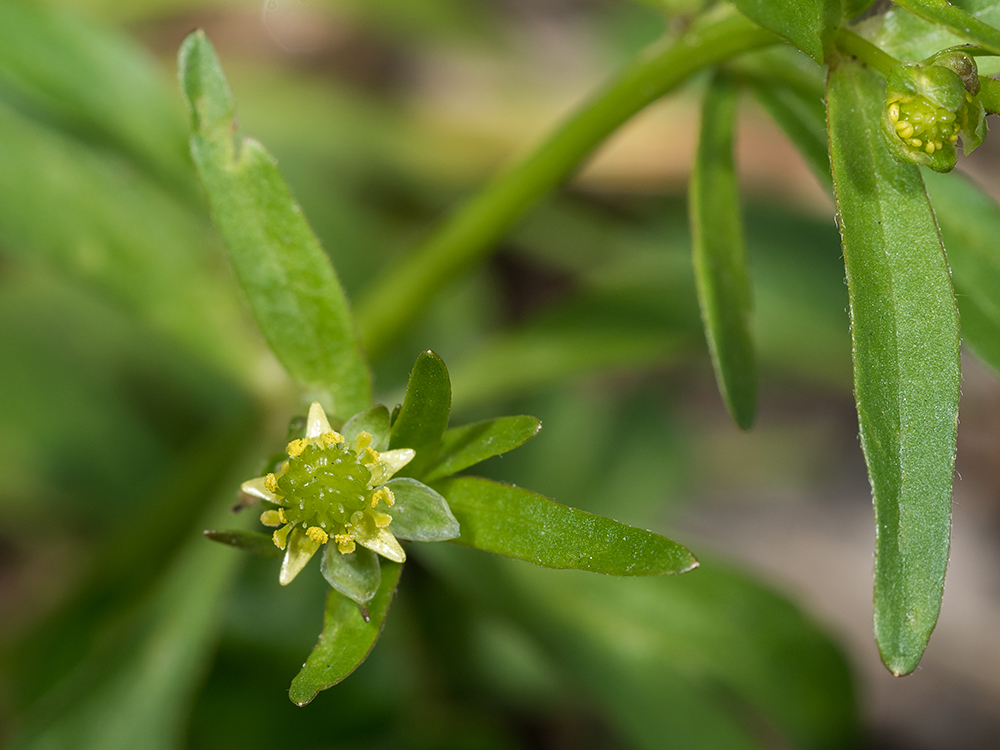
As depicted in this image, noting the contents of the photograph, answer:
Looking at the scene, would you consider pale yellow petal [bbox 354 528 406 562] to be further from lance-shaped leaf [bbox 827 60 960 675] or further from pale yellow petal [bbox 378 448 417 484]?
lance-shaped leaf [bbox 827 60 960 675]

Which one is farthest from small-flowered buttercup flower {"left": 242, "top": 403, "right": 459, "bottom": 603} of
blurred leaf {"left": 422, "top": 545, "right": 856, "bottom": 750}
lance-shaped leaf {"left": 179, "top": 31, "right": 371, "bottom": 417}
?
blurred leaf {"left": 422, "top": 545, "right": 856, "bottom": 750}

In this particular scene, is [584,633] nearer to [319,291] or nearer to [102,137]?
[319,291]

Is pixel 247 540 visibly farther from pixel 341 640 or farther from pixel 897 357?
pixel 897 357

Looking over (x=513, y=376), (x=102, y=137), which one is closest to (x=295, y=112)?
(x=102, y=137)

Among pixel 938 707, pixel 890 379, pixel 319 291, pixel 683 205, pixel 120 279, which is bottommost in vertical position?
pixel 938 707

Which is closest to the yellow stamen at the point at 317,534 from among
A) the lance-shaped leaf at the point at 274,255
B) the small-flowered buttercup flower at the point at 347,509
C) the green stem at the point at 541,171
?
the small-flowered buttercup flower at the point at 347,509

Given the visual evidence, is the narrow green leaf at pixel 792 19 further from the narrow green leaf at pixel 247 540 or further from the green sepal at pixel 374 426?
the narrow green leaf at pixel 247 540

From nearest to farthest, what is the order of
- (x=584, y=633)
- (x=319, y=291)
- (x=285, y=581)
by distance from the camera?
(x=285, y=581) → (x=319, y=291) → (x=584, y=633)

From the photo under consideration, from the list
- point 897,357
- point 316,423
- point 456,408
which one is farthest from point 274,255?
point 456,408
